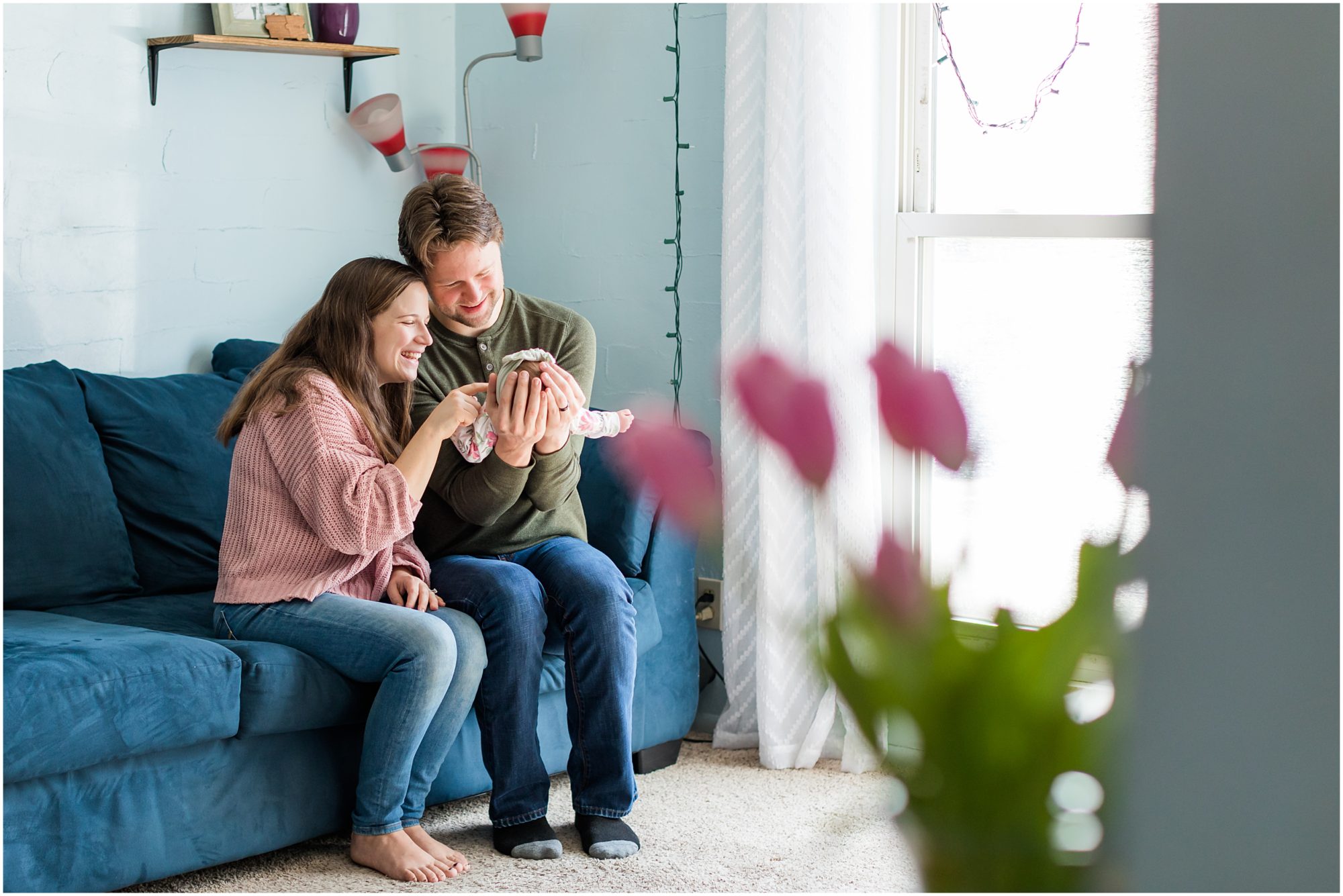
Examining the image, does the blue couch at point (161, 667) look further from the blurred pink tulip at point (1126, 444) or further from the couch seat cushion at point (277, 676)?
the blurred pink tulip at point (1126, 444)

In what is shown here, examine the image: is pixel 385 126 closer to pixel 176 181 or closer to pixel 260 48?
pixel 260 48

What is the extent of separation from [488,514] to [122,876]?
77 centimetres

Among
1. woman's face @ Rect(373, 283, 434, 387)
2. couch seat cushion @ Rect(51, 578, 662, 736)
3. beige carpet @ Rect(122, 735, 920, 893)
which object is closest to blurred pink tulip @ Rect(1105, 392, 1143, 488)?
beige carpet @ Rect(122, 735, 920, 893)

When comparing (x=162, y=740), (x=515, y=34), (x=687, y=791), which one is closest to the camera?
(x=162, y=740)

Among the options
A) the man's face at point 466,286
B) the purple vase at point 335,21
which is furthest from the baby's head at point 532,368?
the purple vase at point 335,21

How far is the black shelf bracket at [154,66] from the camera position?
8.43 ft

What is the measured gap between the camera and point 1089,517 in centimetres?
224

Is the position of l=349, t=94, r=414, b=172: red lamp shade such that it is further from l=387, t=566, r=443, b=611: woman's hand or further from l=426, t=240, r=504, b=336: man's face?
l=387, t=566, r=443, b=611: woman's hand

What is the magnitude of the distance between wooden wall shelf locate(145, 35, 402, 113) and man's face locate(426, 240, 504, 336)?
83 cm

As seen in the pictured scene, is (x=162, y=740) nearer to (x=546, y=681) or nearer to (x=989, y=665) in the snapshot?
(x=546, y=681)

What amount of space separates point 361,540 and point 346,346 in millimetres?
326

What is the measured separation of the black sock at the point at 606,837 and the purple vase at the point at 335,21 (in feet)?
5.88

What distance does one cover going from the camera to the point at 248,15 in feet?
8.81

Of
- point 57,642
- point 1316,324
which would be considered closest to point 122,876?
point 57,642
